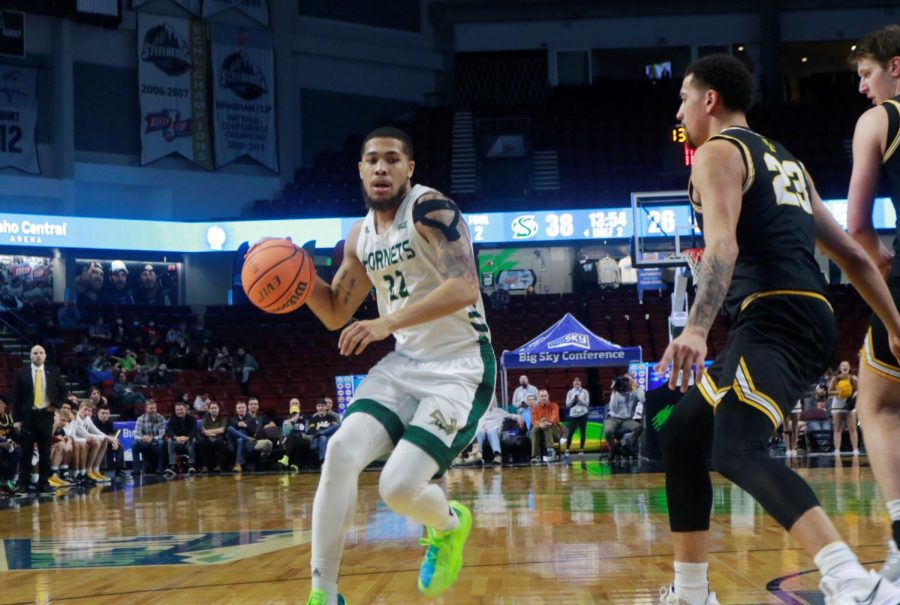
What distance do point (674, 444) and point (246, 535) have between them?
4.79 metres

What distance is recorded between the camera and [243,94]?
1109 inches

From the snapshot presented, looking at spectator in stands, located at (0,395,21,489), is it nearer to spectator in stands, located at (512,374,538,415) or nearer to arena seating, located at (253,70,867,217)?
spectator in stands, located at (512,374,538,415)

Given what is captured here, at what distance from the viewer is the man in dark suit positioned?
44.1ft

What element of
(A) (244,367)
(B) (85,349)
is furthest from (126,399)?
(A) (244,367)

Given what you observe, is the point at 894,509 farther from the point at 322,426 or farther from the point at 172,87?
the point at 172,87

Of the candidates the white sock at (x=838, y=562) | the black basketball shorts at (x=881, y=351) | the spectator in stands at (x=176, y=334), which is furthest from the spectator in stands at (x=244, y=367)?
the white sock at (x=838, y=562)

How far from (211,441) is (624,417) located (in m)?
6.51

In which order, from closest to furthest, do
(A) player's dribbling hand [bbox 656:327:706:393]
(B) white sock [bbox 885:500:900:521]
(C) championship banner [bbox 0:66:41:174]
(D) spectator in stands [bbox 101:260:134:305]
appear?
(A) player's dribbling hand [bbox 656:327:706:393], (B) white sock [bbox 885:500:900:521], (C) championship banner [bbox 0:66:41:174], (D) spectator in stands [bbox 101:260:134:305]

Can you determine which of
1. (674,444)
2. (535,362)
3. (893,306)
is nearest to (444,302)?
(674,444)

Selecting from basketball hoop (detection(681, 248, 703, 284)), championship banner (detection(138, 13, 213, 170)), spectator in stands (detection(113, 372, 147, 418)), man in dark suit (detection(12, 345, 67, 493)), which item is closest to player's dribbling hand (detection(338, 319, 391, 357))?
man in dark suit (detection(12, 345, 67, 493))

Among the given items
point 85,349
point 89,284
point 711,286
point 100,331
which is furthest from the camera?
point 89,284

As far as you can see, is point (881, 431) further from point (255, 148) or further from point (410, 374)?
point (255, 148)

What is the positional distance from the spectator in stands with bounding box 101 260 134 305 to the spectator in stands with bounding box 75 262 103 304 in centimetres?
29

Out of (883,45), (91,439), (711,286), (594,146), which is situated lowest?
(91,439)
